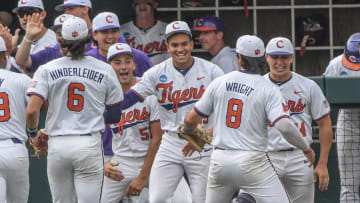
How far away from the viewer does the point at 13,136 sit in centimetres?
676

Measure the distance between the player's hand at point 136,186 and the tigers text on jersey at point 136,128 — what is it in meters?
0.23

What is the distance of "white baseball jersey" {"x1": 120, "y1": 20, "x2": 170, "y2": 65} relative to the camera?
30.5ft

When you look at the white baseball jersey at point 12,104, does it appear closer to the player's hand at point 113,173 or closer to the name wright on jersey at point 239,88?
the player's hand at point 113,173

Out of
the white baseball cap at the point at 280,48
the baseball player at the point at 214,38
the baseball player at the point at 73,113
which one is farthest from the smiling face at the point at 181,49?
the baseball player at the point at 214,38

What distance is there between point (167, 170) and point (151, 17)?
2565 mm

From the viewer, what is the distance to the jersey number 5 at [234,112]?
6215 mm

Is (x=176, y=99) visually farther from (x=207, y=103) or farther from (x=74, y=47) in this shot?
(x=74, y=47)

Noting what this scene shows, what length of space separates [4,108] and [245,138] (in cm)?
198

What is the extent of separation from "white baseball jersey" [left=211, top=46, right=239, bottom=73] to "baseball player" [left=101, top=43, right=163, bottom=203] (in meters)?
1.19

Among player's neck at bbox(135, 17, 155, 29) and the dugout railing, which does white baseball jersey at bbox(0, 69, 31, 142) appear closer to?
the dugout railing

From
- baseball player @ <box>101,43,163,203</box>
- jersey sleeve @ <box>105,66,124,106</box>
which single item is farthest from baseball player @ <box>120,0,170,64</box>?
jersey sleeve @ <box>105,66,124,106</box>

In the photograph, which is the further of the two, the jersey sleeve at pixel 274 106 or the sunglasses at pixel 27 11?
the sunglasses at pixel 27 11

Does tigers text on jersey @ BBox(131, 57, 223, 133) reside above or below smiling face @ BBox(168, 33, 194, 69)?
below

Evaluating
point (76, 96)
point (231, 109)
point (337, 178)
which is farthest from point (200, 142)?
point (337, 178)
